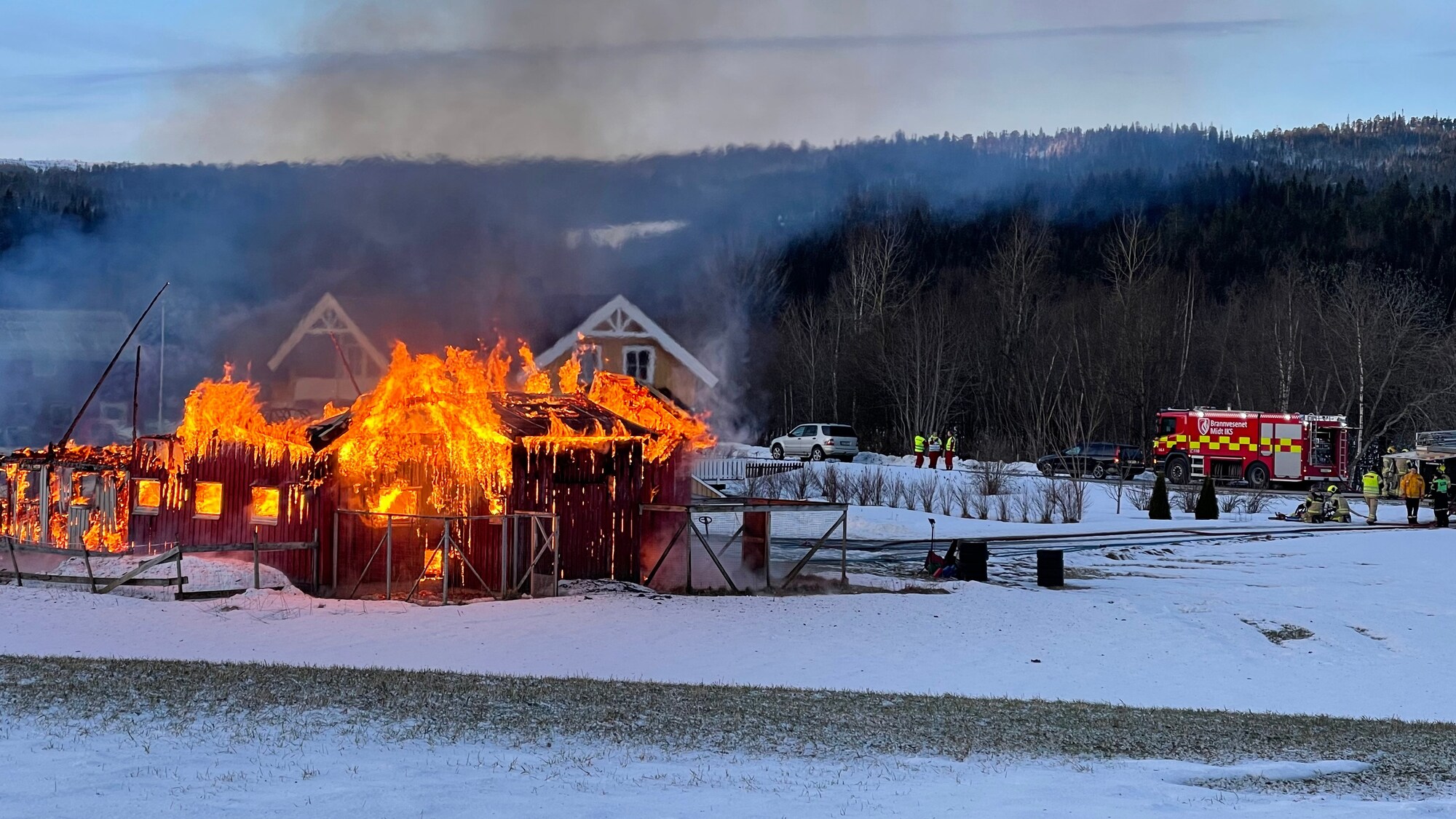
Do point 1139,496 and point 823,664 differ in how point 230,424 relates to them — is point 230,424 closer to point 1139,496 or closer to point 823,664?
point 823,664

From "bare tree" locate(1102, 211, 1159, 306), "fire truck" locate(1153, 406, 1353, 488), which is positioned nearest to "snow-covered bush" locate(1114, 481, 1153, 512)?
"fire truck" locate(1153, 406, 1353, 488)

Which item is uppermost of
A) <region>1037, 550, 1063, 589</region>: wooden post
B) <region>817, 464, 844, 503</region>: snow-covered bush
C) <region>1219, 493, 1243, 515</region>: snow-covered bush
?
<region>817, 464, 844, 503</region>: snow-covered bush

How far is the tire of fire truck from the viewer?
165 ft

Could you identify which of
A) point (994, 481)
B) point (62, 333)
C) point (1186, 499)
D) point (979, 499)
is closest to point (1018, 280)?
point (994, 481)

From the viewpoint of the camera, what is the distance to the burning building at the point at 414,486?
22828mm

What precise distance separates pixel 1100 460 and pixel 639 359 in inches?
822

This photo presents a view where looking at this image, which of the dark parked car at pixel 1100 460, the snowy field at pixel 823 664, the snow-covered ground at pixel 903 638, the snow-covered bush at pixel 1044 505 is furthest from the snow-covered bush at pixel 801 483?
the snow-covered ground at pixel 903 638

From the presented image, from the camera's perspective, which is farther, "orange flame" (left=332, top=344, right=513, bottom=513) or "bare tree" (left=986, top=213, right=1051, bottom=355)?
"bare tree" (left=986, top=213, right=1051, bottom=355)

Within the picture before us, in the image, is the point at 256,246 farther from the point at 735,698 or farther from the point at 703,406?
the point at 735,698

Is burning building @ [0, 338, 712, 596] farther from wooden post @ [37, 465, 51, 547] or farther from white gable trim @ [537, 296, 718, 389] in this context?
white gable trim @ [537, 296, 718, 389]

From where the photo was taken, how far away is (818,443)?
57969 mm

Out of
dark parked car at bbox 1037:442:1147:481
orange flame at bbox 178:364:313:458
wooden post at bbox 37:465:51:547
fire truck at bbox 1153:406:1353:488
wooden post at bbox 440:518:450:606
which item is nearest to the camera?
wooden post at bbox 440:518:450:606

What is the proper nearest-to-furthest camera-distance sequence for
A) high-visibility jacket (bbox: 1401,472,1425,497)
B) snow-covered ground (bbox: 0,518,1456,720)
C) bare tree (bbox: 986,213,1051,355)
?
snow-covered ground (bbox: 0,518,1456,720) → high-visibility jacket (bbox: 1401,472,1425,497) → bare tree (bbox: 986,213,1051,355)

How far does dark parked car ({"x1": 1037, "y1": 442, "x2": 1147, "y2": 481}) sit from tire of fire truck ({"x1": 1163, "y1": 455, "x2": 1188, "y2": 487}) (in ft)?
12.5
